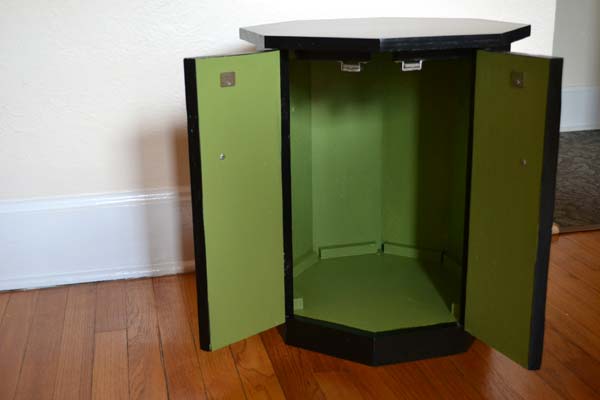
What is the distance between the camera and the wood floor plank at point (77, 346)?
173 cm

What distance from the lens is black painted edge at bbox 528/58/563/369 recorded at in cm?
140

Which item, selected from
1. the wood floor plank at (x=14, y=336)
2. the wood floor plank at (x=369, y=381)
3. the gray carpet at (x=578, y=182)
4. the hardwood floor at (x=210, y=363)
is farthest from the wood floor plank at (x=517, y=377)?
the wood floor plank at (x=14, y=336)

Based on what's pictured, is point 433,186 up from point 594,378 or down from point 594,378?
up

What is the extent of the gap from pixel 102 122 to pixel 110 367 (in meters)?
0.77

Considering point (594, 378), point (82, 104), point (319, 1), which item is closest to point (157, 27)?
point (82, 104)

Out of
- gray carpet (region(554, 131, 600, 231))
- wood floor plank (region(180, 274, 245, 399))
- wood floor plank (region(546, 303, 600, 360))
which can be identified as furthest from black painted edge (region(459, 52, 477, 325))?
gray carpet (region(554, 131, 600, 231))

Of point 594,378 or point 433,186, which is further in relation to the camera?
point 433,186

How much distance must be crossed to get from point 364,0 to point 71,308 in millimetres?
1264

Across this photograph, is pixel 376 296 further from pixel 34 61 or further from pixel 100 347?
pixel 34 61

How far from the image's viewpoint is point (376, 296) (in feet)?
6.46

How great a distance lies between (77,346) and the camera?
6.32 feet

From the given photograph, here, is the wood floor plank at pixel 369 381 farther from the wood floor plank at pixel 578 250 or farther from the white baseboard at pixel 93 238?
the wood floor plank at pixel 578 250

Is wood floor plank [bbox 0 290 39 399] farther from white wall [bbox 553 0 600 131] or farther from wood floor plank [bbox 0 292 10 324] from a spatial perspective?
white wall [bbox 553 0 600 131]

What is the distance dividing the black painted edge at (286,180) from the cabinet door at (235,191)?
13 mm
